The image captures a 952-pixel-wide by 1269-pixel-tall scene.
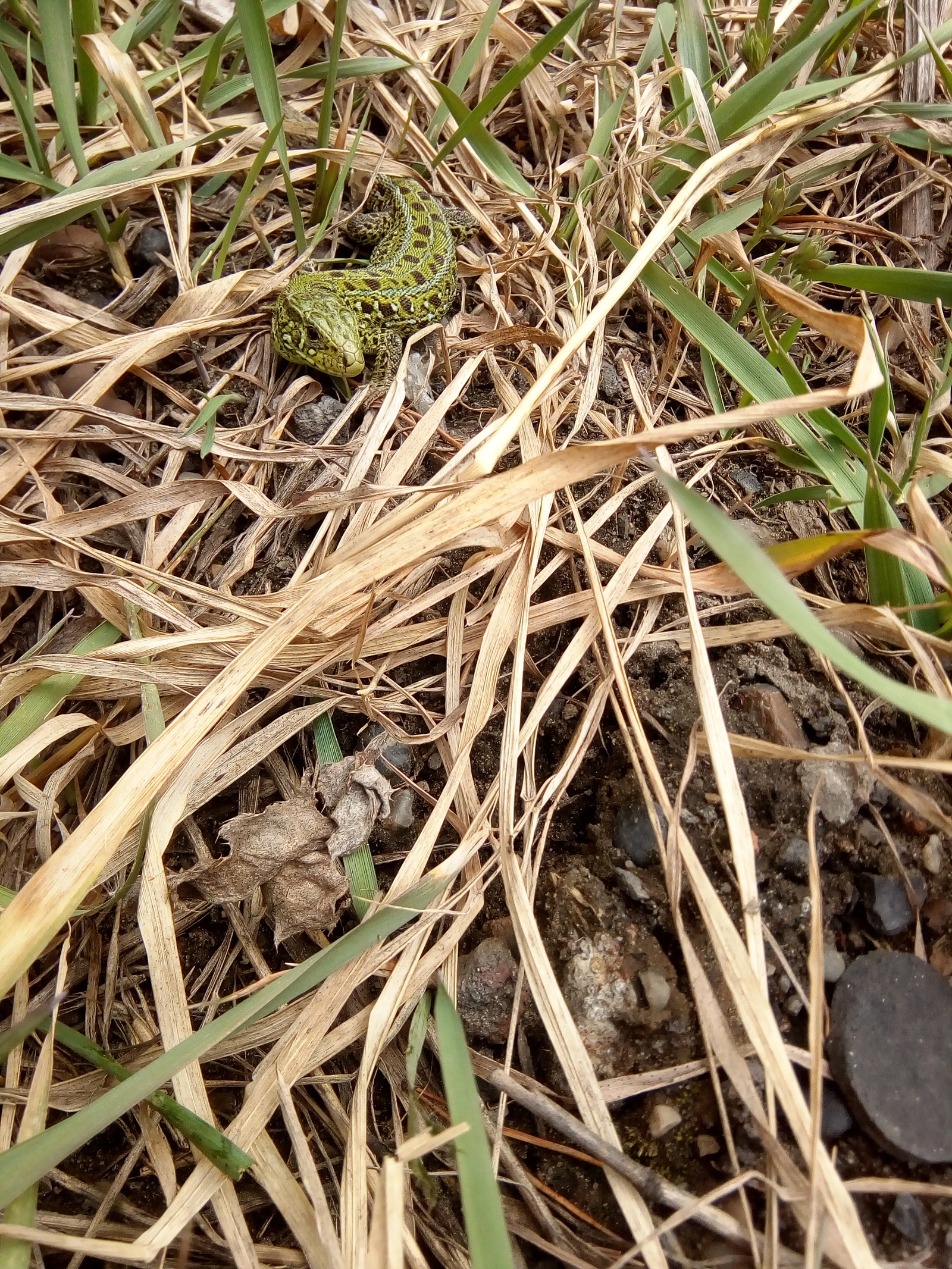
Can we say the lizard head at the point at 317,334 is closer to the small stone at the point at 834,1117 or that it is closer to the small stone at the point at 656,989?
the small stone at the point at 656,989

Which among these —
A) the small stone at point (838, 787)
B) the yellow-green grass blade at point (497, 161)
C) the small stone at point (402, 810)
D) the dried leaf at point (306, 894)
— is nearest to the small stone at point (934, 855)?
the small stone at point (838, 787)

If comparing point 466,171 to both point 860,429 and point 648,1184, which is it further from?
point 648,1184

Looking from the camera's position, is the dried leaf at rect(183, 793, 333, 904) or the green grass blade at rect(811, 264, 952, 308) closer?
the dried leaf at rect(183, 793, 333, 904)

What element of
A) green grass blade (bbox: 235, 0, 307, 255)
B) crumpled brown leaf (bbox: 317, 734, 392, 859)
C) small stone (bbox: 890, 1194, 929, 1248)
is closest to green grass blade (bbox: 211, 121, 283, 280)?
green grass blade (bbox: 235, 0, 307, 255)

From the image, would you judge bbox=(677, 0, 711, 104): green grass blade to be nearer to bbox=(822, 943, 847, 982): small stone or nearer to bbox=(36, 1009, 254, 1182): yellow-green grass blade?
bbox=(822, 943, 847, 982): small stone

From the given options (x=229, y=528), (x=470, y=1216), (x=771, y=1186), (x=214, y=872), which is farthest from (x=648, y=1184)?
(x=229, y=528)

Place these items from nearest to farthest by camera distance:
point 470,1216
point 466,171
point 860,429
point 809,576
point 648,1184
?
1. point 470,1216
2. point 648,1184
3. point 809,576
4. point 860,429
5. point 466,171
